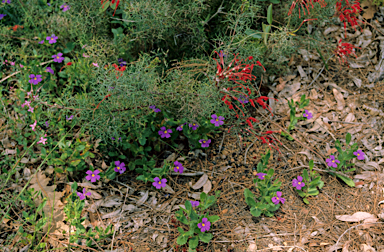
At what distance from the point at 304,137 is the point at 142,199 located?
1.45 metres

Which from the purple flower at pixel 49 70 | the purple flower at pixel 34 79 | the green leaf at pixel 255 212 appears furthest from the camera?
the purple flower at pixel 49 70

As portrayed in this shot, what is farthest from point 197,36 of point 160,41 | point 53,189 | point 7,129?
point 7,129

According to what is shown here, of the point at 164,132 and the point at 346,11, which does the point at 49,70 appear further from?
the point at 346,11

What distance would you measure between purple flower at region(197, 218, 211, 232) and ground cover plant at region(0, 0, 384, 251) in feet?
0.04

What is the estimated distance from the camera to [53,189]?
2152mm

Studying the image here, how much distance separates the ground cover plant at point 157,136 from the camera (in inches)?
76.3

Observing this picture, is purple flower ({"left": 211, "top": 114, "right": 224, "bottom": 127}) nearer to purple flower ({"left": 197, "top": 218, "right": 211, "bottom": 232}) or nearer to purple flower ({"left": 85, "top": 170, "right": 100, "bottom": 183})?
purple flower ({"left": 197, "top": 218, "right": 211, "bottom": 232})

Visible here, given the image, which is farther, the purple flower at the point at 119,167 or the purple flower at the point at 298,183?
the purple flower at the point at 119,167

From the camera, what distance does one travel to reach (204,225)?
6.01ft

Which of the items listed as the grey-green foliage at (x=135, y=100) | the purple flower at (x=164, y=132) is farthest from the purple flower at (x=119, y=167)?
the purple flower at (x=164, y=132)

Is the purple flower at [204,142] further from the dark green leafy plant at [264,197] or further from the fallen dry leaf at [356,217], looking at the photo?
the fallen dry leaf at [356,217]

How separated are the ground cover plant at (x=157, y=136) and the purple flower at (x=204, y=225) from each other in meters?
0.01

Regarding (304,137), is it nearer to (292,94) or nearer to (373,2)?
(292,94)

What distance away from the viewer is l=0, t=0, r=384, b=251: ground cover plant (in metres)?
1.94
